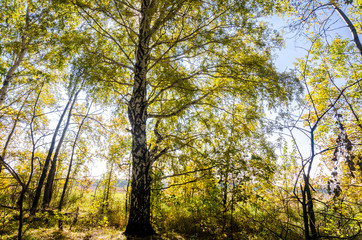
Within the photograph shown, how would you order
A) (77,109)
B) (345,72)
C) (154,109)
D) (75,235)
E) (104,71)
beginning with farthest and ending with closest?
(77,109) → (345,72) → (154,109) → (75,235) → (104,71)

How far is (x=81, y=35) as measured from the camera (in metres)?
4.66

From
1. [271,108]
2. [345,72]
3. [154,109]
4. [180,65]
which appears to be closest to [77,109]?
[154,109]

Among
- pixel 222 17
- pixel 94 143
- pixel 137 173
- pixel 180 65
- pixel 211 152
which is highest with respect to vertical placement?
pixel 222 17

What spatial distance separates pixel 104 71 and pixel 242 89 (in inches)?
150

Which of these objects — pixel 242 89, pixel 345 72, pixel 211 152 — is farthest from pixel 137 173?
pixel 345 72

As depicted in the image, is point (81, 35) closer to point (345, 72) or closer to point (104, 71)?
point (104, 71)

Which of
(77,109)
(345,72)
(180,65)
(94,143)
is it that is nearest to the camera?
(180,65)

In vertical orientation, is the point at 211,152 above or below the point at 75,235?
above

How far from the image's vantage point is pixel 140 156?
4.89 m

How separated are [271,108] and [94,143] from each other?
8.76m

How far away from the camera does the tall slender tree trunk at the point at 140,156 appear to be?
15.1 feet

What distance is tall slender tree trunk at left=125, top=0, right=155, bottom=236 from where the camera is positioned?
461 cm

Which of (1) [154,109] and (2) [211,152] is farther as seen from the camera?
(1) [154,109]

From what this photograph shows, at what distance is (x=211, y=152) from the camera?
458cm
